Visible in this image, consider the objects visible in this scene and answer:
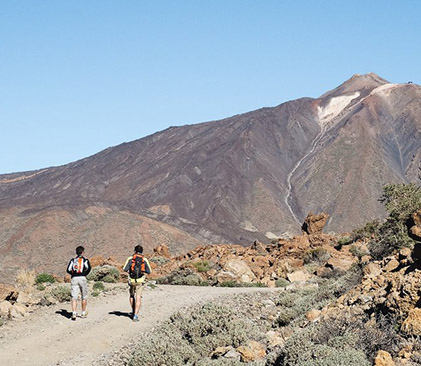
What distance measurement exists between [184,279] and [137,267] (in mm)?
7677

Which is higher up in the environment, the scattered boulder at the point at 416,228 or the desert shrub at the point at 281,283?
the scattered boulder at the point at 416,228

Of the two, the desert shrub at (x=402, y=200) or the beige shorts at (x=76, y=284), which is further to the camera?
the desert shrub at (x=402, y=200)

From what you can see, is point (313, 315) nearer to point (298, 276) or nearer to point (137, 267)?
point (137, 267)

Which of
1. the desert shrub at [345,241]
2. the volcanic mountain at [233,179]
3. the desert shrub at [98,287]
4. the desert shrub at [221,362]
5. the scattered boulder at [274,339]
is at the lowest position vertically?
the desert shrub at [345,241]

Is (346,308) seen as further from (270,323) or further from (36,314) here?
(36,314)

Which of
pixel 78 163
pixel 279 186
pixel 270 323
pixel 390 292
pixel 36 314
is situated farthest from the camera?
pixel 78 163

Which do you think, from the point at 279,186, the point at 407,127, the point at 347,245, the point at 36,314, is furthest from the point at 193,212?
the point at 36,314

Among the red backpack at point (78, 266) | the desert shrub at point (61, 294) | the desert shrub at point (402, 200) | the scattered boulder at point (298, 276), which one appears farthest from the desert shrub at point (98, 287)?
the desert shrub at point (402, 200)

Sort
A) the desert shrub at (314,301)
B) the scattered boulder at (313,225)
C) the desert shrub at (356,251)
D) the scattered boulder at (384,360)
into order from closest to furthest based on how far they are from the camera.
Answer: the scattered boulder at (384,360) < the desert shrub at (314,301) < the desert shrub at (356,251) < the scattered boulder at (313,225)

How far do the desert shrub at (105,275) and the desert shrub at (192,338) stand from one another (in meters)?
7.93

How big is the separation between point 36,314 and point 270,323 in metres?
5.01

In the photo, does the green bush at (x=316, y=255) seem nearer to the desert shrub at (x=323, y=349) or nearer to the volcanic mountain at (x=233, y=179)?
the desert shrub at (x=323, y=349)

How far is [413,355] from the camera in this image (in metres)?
7.20

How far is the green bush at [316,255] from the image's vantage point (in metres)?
24.4
